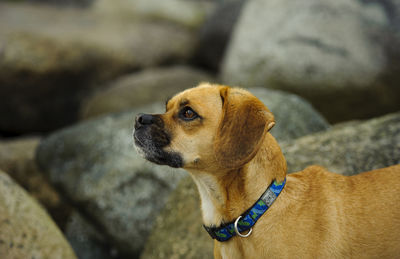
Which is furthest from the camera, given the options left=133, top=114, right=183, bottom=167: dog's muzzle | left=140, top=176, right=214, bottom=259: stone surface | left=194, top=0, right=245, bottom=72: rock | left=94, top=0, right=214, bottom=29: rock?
left=94, top=0, right=214, bottom=29: rock

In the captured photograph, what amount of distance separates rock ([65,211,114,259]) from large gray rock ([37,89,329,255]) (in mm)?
334

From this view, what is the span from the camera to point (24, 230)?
12.7 ft

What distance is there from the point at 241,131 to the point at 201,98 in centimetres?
48

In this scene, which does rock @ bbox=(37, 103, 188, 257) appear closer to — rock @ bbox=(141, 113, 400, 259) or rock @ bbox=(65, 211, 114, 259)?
rock @ bbox=(65, 211, 114, 259)

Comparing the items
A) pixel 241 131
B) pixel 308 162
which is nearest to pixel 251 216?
pixel 241 131

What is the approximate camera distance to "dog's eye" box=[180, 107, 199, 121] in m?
3.11

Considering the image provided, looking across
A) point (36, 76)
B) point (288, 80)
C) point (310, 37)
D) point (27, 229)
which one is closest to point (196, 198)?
point (27, 229)

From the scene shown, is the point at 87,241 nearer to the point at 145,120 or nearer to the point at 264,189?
the point at 145,120

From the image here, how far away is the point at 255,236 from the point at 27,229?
2.24 meters

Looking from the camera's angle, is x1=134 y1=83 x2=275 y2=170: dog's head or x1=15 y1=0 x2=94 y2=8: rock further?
x1=15 y1=0 x2=94 y2=8: rock

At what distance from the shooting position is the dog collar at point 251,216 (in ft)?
9.46

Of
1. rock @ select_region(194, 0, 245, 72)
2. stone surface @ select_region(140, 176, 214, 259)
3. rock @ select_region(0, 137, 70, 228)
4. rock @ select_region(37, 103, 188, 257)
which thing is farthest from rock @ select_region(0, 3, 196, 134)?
stone surface @ select_region(140, 176, 214, 259)

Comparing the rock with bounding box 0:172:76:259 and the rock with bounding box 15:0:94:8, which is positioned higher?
the rock with bounding box 0:172:76:259

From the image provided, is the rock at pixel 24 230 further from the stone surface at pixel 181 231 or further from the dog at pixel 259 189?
the dog at pixel 259 189
